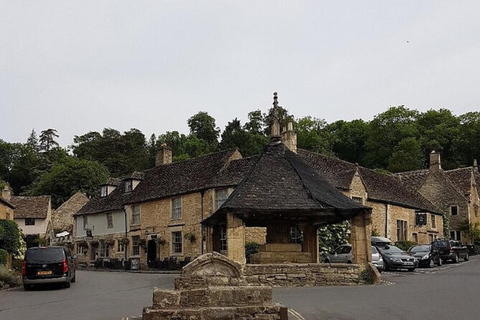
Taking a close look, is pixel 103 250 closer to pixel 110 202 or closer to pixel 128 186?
pixel 110 202

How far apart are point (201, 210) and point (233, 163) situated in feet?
12.7

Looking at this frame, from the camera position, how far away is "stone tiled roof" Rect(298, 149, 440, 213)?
123 feet

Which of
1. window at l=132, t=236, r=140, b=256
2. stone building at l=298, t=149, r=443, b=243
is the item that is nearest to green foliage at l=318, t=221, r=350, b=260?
stone building at l=298, t=149, r=443, b=243

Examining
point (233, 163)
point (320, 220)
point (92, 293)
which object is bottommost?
point (92, 293)

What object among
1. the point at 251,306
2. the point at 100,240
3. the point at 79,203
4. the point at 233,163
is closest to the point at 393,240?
the point at 233,163

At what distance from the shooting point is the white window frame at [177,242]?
122 ft

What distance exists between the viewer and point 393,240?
40750 millimetres

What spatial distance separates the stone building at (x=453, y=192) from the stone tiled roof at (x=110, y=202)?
82.7 ft

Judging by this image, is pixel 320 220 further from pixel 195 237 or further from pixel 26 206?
pixel 26 206

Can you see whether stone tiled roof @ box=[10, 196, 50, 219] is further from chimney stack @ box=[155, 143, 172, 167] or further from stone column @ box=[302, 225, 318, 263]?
stone column @ box=[302, 225, 318, 263]

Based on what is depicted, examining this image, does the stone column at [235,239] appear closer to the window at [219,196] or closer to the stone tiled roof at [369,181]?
the window at [219,196]

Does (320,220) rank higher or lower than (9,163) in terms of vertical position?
lower

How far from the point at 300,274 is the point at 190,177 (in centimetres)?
1956

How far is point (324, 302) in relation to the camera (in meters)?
14.5
